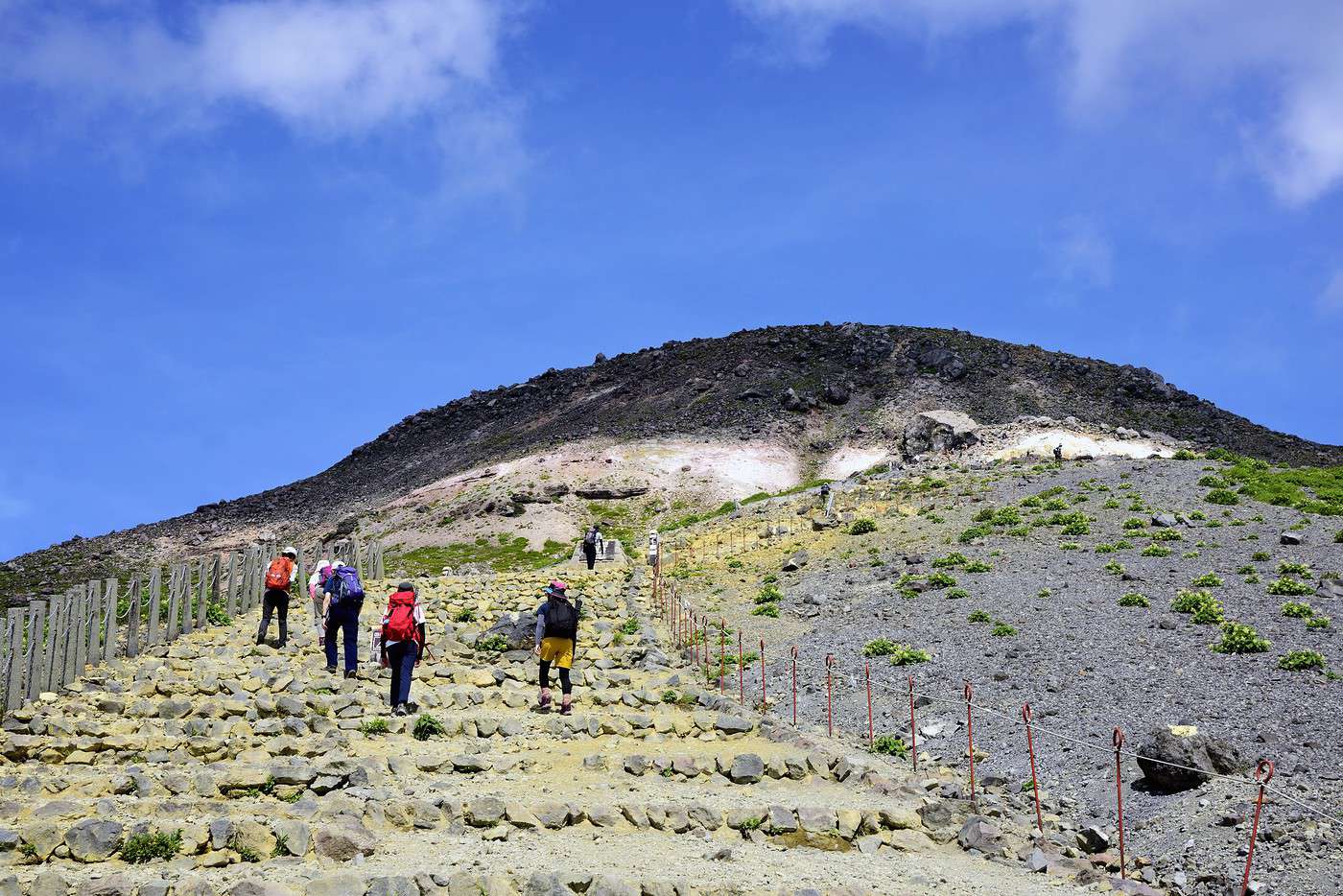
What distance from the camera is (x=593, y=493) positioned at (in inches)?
2621

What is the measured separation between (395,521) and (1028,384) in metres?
46.6

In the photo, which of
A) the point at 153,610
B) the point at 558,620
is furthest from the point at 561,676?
the point at 153,610

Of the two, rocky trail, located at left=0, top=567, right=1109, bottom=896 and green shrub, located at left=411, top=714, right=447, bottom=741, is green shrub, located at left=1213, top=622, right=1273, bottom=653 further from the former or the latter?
green shrub, located at left=411, top=714, right=447, bottom=741

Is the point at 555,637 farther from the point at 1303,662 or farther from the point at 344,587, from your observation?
the point at 1303,662

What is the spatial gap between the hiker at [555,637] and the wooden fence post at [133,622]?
8.19 meters

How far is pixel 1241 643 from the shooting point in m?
21.0

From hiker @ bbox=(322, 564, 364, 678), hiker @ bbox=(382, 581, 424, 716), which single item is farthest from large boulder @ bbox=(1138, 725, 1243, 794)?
hiker @ bbox=(322, 564, 364, 678)

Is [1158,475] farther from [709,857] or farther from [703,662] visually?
[709,857]

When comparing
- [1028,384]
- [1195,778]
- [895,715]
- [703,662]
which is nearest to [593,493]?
[1028,384]

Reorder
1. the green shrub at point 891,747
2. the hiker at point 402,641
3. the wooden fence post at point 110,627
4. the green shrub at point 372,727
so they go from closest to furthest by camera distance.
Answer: the green shrub at point 372,727 < the green shrub at point 891,747 < the hiker at point 402,641 < the wooden fence post at point 110,627

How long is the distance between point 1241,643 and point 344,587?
1580 centimetres

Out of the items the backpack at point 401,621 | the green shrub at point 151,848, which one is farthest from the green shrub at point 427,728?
the green shrub at point 151,848

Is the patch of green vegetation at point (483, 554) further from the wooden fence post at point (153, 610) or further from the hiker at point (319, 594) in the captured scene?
the wooden fence post at point (153, 610)

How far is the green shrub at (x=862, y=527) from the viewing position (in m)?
40.1
